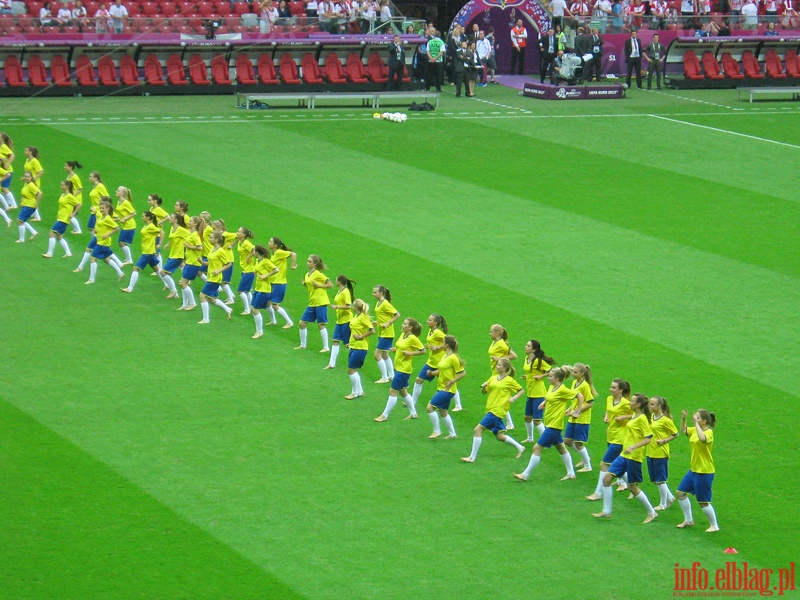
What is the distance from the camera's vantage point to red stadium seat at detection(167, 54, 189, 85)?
145ft

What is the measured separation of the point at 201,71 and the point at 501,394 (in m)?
32.1

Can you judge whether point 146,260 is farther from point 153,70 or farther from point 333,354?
point 153,70

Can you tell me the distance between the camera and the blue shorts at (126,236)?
24203 mm

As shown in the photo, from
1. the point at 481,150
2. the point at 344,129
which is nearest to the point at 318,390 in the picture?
the point at 481,150

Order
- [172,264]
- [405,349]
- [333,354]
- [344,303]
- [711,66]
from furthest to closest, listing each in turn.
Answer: [711,66] < [172,264] < [333,354] < [344,303] < [405,349]

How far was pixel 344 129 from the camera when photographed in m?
38.6

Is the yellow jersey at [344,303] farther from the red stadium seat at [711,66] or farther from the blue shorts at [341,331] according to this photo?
the red stadium seat at [711,66]

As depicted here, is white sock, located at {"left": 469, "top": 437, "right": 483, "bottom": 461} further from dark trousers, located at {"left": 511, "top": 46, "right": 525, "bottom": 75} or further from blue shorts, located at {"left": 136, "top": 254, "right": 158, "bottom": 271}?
dark trousers, located at {"left": 511, "top": 46, "right": 525, "bottom": 75}

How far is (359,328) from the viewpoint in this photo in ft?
59.9

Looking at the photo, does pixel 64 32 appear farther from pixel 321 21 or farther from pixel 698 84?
pixel 698 84

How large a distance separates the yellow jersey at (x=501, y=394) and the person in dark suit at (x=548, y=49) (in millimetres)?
33532

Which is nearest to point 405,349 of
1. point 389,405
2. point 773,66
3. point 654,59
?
point 389,405

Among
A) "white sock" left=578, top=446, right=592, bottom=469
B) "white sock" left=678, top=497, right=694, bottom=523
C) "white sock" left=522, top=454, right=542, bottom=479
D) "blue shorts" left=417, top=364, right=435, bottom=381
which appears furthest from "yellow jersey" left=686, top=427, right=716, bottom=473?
"blue shorts" left=417, top=364, right=435, bottom=381

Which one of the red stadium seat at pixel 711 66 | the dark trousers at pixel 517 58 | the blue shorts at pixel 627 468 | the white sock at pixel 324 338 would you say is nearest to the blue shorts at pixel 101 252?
the white sock at pixel 324 338
